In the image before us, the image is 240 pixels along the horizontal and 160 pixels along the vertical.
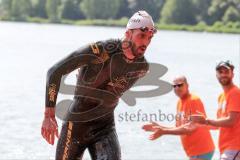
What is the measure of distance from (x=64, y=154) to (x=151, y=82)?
467 centimetres

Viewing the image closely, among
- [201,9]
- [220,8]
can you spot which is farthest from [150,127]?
[201,9]

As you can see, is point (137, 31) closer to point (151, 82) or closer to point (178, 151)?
point (151, 82)

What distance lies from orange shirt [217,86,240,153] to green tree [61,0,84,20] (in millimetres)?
126307

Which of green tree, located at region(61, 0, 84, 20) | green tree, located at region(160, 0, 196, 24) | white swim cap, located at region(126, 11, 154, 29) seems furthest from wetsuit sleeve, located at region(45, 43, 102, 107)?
green tree, located at region(61, 0, 84, 20)

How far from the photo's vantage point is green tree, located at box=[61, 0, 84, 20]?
13207 cm

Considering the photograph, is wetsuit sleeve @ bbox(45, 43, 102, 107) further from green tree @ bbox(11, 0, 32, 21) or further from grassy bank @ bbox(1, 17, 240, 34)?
green tree @ bbox(11, 0, 32, 21)

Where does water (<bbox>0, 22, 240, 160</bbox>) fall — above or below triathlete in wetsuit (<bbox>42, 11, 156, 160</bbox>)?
below

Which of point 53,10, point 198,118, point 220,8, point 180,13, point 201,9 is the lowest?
point 53,10

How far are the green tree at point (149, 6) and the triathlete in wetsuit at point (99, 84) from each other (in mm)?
122047

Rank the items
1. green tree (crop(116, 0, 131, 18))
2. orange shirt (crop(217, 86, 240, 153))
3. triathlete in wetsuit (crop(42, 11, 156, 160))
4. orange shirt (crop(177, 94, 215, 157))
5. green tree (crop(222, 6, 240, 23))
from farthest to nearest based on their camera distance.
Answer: green tree (crop(116, 0, 131, 18)), green tree (crop(222, 6, 240, 23)), orange shirt (crop(177, 94, 215, 157)), orange shirt (crop(217, 86, 240, 153)), triathlete in wetsuit (crop(42, 11, 156, 160))

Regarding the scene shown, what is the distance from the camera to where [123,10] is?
5138 inches

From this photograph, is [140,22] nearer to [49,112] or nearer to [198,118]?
[49,112]

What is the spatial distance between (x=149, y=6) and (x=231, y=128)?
12560 cm

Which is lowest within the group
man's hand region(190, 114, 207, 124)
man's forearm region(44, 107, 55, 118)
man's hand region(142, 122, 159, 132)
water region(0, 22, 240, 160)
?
water region(0, 22, 240, 160)
